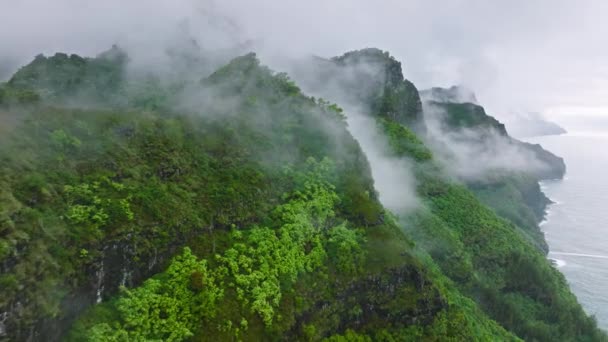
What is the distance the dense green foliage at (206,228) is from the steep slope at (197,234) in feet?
0.37

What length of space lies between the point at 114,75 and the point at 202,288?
195ft

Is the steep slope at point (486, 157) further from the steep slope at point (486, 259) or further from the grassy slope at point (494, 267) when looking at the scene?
the grassy slope at point (494, 267)

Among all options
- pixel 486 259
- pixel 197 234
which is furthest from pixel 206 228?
pixel 486 259

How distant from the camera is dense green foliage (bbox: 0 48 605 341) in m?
26.5

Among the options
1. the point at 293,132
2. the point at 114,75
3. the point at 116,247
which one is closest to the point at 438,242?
the point at 293,132

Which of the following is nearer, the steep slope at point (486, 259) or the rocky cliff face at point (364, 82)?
the steep slope at point (486, 259)

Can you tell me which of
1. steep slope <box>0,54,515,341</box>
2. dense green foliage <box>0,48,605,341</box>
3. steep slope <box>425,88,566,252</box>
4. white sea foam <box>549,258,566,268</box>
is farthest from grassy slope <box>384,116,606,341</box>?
steep slope <box>425,88,566,252</box>

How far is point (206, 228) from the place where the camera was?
34.7 meters

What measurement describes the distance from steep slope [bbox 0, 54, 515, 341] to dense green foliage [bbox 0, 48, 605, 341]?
11 cm

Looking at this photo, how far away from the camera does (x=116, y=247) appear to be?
28953 mm

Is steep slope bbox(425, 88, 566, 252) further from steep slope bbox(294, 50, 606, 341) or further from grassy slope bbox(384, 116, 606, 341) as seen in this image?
grassy slope bbox(384, 116, 606, 341)

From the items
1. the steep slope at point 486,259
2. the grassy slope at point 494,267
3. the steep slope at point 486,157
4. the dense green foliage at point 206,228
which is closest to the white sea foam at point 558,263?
the steep slope at point 486,157

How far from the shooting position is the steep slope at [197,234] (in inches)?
1034

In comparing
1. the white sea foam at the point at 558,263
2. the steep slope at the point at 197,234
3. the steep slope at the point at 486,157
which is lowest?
the steep slope at the point at 197,234
